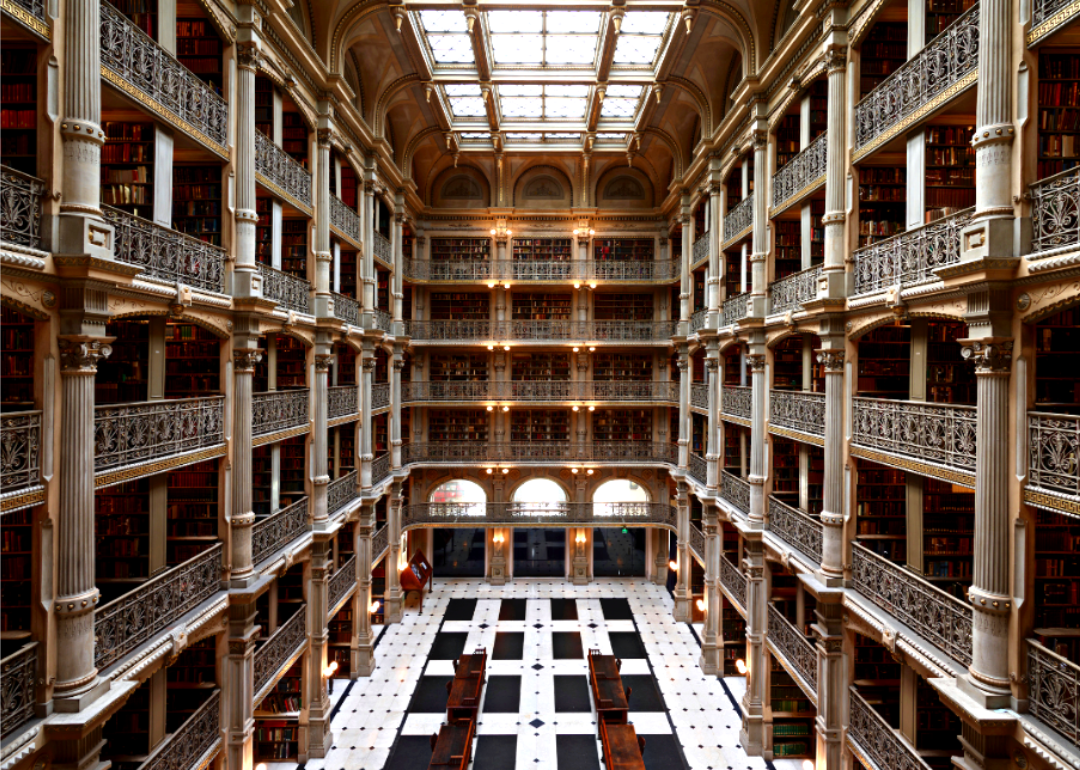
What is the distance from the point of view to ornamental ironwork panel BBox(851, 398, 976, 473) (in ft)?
17.6

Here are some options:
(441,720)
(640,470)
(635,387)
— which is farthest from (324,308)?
(640,470)

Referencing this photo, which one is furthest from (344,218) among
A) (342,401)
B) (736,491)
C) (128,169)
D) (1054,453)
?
(1054,453)

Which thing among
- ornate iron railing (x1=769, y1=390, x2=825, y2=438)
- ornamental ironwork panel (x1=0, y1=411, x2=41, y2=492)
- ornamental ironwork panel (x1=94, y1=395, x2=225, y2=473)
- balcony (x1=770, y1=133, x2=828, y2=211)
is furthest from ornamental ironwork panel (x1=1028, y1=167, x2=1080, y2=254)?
ornamental ironwork panel (x1=94, y1=395, x2=225, y2=473)

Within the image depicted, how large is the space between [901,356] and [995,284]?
360cm

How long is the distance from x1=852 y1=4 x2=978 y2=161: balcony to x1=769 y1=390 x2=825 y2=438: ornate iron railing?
3.05 meters

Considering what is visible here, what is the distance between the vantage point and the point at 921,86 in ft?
19.8

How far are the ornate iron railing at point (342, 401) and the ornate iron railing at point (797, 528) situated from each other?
7.46 m

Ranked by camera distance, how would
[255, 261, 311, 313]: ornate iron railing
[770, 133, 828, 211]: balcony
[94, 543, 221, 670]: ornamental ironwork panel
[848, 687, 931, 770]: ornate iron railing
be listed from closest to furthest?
[94, 543, 221, 670]: ornamental ironwork panel < [848, 687, 931, 770]: ornate iron railing < [770, 133, 828, 211]: balcony < [255, 261, 311, 313]: ornate iron railing

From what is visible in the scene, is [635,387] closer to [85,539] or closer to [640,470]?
[640,470]

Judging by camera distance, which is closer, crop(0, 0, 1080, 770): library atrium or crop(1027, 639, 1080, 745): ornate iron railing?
crop(1027, 639, 1080, 745): ornate iron railing

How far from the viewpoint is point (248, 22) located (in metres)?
7.48

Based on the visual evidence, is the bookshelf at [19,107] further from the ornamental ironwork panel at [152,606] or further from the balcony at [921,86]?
the balcony at [921,86]

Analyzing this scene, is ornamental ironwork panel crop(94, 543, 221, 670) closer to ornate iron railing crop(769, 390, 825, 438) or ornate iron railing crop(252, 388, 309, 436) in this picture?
ornate iron railing crop(252, 388, 309, 436)

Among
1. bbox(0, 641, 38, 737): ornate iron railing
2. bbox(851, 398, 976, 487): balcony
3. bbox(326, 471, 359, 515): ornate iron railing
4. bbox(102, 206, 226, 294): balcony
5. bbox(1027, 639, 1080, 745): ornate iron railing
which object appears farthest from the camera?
bbox(326, 471, 359, 515): ornate iron railing
